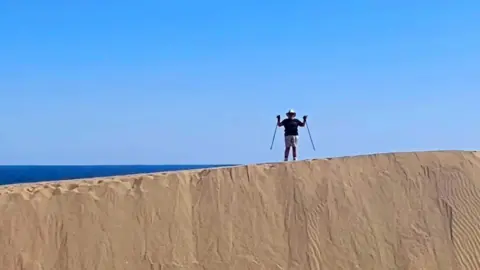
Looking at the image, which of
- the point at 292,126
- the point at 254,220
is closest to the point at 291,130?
the point at 292,126

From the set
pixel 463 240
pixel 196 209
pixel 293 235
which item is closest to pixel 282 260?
pixel 293 235

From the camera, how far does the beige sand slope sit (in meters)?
10.1

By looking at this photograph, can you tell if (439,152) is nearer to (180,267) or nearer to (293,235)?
(293,235)

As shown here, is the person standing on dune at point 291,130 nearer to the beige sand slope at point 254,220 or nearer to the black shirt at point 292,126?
the black shirt at point 292,126

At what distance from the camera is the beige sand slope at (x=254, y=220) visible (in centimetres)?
1012

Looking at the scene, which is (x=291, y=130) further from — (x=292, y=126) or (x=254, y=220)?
(x=254, y=220)

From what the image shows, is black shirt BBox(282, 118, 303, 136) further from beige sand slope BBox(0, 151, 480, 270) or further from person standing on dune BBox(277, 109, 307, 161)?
beige sand slope BBox(0, 151, 480, 270)

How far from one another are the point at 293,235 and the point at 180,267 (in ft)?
5.99

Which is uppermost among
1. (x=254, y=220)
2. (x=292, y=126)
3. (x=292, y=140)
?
(x=292, y=126)

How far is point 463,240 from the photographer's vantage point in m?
10.9

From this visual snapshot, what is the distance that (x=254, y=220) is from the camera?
10.6 m

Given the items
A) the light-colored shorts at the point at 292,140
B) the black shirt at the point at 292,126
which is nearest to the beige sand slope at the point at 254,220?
the light-colored shorts at the point at 292,140

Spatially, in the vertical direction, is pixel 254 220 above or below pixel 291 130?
below

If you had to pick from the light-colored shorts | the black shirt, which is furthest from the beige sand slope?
the black shirt
